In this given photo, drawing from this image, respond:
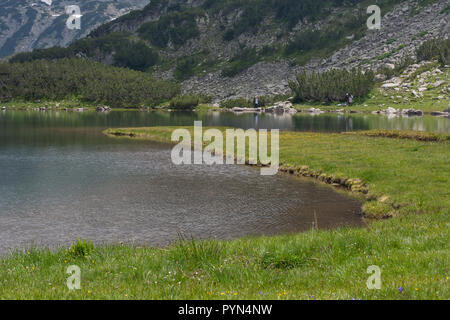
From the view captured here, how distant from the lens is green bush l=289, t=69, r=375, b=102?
487 ft

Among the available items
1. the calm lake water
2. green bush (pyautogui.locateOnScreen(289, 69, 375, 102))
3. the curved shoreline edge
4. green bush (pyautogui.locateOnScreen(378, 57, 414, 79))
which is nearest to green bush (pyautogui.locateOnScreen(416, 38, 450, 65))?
green bush (pyautogui.locateOnScreen(378, 57, 414, 79))

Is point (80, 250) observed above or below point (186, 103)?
below

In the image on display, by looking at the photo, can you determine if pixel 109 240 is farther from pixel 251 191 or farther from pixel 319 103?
pixel 319 103

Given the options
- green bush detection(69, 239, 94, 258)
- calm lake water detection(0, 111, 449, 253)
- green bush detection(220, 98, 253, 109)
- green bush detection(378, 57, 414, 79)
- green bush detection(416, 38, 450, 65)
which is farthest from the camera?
green bush detection(220, 98, 253, 109)

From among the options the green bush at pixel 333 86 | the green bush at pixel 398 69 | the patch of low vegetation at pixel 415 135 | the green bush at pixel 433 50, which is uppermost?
the green bush at pixel 433 50

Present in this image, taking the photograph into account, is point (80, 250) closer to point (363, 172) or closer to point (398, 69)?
point (363, 172)

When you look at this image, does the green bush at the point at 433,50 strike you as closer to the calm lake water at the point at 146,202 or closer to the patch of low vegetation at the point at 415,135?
the patch of low vegetation at the point at 415,135

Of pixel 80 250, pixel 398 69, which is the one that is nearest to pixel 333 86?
pixel 398 69

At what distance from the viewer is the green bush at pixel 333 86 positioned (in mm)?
148500

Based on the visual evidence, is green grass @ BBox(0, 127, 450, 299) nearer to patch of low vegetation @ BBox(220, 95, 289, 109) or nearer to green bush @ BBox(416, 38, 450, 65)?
green bush @ BBox(416, 38, 450, 65)

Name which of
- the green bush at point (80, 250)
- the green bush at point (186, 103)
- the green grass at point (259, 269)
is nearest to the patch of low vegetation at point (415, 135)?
the green grass at point (259, 269)

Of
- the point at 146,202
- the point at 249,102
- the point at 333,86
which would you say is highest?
the point at 333,86

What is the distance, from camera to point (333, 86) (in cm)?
15262
